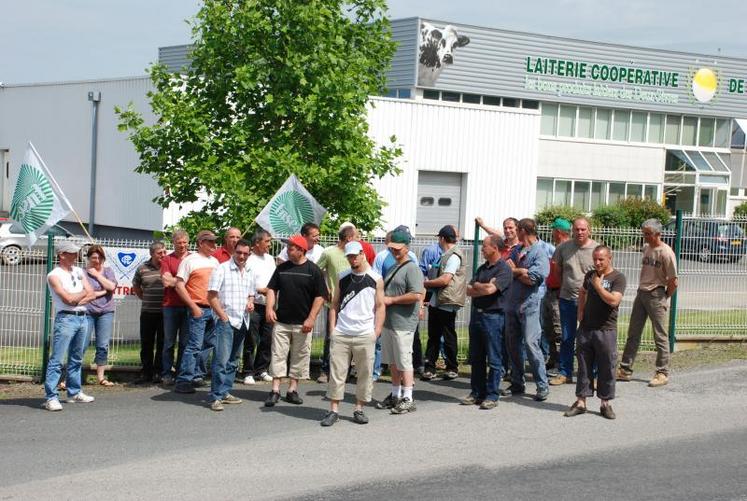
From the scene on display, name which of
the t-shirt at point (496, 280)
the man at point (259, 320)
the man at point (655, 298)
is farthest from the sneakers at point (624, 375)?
the man at point (259, 320)

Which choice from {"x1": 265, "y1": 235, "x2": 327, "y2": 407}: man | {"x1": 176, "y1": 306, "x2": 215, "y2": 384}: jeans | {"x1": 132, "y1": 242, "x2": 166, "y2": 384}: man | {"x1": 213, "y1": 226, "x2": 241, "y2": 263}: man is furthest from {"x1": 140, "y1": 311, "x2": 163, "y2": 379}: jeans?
{"x1": 265, "y1": 235, "x2": 327, "y2": 407}: man

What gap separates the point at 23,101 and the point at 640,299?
34.4 metres

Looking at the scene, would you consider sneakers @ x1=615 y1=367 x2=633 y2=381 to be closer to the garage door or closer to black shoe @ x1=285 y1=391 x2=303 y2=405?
black shoe @ x1=285 y1=391 x2=303 y2=405

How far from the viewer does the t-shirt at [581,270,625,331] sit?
10344 millimetres

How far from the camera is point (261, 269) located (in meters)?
11.8

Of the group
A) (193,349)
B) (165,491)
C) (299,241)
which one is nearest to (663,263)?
(299,241)

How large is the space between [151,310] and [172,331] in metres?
0.40

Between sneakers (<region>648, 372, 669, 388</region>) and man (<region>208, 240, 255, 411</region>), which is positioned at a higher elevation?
man (<region>208, 240, 255, 411</region>)

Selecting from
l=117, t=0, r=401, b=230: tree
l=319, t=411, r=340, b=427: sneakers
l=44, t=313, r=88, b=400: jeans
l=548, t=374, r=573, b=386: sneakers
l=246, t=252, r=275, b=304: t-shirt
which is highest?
l=117, t=0, r=401, b=230: tree

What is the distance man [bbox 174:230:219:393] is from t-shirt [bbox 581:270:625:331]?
13.7 ft

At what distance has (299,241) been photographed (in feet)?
34.6

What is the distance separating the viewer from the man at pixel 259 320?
11758 mm

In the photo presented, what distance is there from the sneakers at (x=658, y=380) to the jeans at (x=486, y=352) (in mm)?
2363

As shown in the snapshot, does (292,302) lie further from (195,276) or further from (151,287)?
(151,287)
